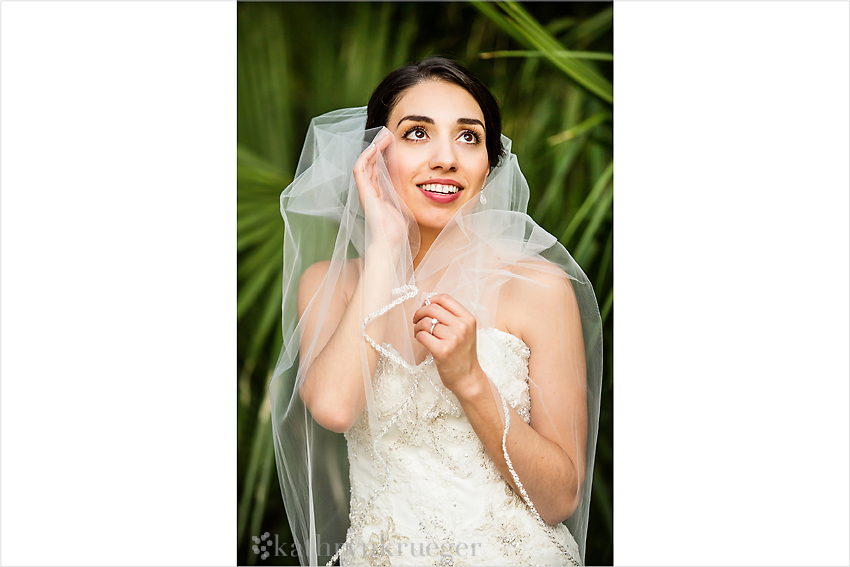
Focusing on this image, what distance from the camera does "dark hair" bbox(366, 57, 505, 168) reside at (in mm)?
1379

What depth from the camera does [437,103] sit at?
4.40 ft

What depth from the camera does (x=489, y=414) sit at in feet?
3.78

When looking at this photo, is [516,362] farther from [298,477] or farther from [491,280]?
[298,477]

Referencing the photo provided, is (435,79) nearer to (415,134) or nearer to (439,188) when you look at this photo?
(415,134)

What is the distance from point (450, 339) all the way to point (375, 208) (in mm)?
355

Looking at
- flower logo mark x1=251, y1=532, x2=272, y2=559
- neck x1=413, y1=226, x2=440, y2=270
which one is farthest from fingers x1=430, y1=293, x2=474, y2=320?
flower logo mark x1=251, y1=532, x2=272, y2=559

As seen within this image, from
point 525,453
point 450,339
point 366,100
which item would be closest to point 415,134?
point 366,100

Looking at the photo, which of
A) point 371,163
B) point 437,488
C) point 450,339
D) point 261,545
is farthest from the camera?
point 261,545

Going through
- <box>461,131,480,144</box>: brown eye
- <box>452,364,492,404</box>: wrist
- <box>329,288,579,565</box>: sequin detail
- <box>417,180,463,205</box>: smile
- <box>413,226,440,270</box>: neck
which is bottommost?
<box>329,288,579,565</box>: sequin detail

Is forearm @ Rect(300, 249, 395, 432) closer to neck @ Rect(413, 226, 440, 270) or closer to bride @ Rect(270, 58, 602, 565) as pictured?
bride @ Rect(270, 58, 602, 565)

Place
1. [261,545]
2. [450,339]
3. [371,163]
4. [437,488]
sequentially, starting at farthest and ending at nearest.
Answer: [261,545]
[371,163]
[437,488]
[450,339]

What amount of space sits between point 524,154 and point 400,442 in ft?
3.26

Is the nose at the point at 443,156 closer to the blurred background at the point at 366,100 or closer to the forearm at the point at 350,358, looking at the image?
the forearm at the point at 350,358

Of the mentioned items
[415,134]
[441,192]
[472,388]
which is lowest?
[472,388]
